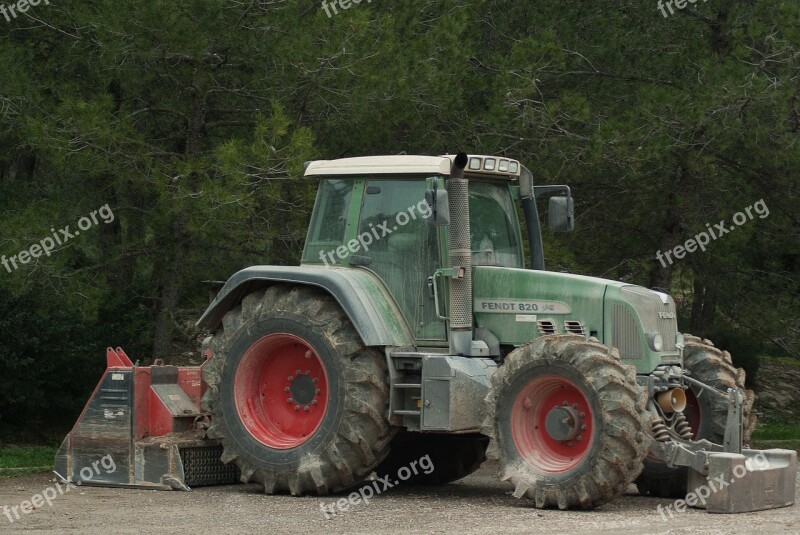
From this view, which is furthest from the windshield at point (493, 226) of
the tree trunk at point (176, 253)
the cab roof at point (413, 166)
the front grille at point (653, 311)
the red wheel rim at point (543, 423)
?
the tree trunk at point (176, 253)

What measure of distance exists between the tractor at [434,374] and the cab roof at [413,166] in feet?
0.06

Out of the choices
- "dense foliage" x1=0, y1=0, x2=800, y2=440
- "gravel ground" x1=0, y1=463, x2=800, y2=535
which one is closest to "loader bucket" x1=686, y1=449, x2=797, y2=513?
"gravel ground" x1=0, y1=463, x2=800, y2=535

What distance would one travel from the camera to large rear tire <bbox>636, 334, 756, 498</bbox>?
1016 centimetres

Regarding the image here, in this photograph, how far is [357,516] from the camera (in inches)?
349

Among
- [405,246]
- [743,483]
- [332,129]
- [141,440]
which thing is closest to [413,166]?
[405,246]

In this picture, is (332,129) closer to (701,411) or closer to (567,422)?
(701,411)

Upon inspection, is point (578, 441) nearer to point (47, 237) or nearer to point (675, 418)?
point (675, 418)

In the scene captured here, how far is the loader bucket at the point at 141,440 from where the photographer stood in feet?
34.6

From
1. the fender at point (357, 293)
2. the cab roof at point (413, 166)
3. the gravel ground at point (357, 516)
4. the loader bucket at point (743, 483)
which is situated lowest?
the gravel ground at point (357, 516)

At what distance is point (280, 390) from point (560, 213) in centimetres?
286

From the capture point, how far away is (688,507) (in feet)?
30.0

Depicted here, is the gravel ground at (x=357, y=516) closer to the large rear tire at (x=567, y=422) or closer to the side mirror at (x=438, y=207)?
the large rear tire at (x=567, y=422)

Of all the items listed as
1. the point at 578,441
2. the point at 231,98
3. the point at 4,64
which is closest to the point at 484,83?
the point at 231,98

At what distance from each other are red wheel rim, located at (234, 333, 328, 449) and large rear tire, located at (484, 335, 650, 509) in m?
1.73
